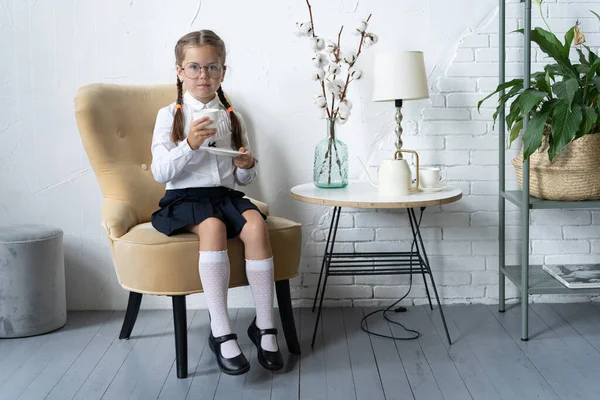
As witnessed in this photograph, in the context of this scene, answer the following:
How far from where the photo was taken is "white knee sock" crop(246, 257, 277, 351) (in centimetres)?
207

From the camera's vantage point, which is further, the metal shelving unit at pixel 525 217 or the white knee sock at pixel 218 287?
the metal shelving unit at pixel 525 217

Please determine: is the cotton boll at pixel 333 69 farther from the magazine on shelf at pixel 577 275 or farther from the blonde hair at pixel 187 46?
the magazine on shelf at pixel 577 275

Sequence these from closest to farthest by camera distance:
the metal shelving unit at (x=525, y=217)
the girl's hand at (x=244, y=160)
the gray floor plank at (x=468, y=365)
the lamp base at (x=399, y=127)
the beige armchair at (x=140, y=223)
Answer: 1. the gray floor plank at (x=468, y=365)
2. the beige armchair at (x=140, y=223)
3. the girl's hand at (x=244, y=160)
4. the metal shelving unit at (x=525, y=217)
5. the lamp base at (x=399, y=127)

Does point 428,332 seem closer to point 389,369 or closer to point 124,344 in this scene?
point 389,369

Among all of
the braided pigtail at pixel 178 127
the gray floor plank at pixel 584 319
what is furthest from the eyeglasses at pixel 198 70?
the gray floor plank at pixel 584 319

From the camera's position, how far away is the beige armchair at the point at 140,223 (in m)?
2.07

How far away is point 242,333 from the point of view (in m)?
2.49

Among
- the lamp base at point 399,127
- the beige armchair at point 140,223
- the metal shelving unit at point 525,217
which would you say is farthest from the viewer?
the lamp base at point 399,127

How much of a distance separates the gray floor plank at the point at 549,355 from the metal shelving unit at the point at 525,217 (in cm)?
6

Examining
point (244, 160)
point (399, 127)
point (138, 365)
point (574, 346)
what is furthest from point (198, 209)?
point (574, 346)

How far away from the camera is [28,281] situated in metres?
2.45

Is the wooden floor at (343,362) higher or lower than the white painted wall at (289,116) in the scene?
lower

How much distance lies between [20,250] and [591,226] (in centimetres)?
209

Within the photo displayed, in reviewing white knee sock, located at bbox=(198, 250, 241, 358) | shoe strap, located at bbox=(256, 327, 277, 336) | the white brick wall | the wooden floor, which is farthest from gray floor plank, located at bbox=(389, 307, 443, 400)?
white knee sock, located at bbox=(198, 250, 241, 358)
